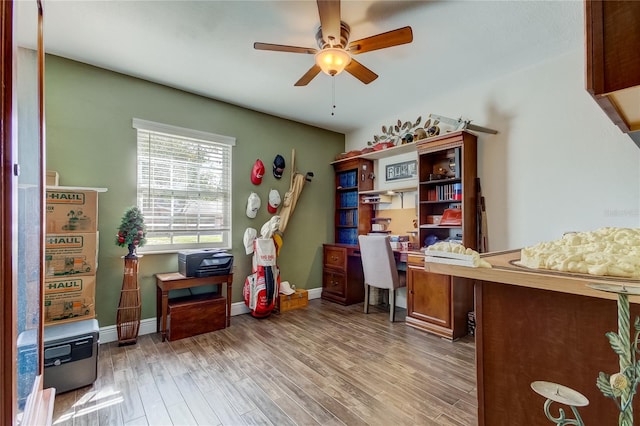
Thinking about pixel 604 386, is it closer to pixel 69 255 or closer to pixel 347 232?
pixel 69 255

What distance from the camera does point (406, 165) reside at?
3.99m

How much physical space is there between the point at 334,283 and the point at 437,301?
5.36 feet

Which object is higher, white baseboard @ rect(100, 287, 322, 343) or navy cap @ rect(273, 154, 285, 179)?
navy cap @ rect(273, 154, 285, 179)

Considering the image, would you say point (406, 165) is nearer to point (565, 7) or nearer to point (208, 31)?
point (565, 7)

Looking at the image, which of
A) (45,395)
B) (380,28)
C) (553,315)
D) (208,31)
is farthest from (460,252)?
(208,31)

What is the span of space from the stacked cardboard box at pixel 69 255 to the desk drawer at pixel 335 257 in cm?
286

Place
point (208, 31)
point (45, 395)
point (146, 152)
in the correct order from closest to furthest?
point (45, 395)
point (208, 31)
point (146, 152)

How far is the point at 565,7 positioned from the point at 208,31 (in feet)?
8.67

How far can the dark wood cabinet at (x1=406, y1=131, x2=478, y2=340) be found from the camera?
9.90ft

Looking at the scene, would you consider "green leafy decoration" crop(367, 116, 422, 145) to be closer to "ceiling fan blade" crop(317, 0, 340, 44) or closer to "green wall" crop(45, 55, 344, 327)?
"green wall" crop(45, 55, 344, 327)

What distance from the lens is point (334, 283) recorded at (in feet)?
14.3

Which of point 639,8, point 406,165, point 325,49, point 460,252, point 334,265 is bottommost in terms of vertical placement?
point 334,265

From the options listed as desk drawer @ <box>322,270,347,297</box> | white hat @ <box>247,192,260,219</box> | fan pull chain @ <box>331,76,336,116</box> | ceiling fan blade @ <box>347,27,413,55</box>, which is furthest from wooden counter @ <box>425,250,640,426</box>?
desk drawer @ <box>322,270,347,297</box>

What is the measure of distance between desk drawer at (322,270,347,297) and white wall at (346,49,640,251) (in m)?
1.97
